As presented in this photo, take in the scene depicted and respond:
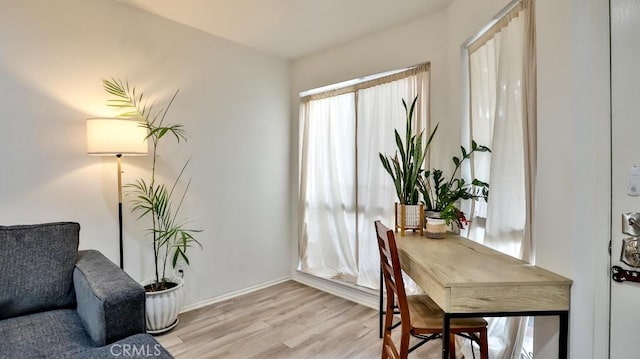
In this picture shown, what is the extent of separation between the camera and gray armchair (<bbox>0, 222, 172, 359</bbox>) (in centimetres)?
127

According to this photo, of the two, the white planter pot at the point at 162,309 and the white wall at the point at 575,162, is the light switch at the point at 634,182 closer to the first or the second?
the white wall at the point at 575,162

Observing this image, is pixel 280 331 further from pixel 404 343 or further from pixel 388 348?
pixel 404 343

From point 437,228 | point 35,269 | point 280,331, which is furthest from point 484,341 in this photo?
point 35,269

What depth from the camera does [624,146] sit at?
1.10m

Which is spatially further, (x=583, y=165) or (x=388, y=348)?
(x=388, y=348)

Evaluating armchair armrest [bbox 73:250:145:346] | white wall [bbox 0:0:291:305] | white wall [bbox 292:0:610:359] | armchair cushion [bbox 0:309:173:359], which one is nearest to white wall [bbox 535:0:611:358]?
white wall [bbox 292:0:610:359]

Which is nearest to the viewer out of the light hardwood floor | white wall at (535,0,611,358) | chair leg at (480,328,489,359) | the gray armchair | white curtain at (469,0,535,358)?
white wall at (535,0,611,358)

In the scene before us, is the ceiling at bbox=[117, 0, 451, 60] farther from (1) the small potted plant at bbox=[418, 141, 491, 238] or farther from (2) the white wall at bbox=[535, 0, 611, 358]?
(2) the white wall at bbox=[535, 0, 611, 358]

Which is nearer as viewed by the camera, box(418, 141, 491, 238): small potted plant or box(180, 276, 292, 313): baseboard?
box(418, 141, 491, 238): small potted plant

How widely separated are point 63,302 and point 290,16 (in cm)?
249

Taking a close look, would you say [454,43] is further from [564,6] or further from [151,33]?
[151,33]

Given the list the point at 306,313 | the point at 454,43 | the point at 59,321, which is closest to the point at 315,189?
the point at 306,313

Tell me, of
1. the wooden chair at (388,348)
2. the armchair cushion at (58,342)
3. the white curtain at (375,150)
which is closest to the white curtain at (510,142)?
the wooden chair at (388,348)

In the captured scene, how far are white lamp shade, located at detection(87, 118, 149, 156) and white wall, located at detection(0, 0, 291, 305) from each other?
0.29 metres
